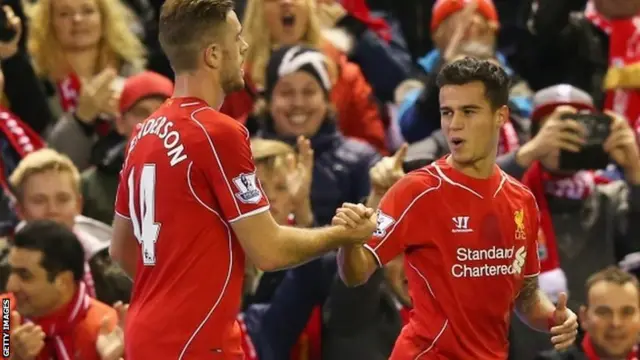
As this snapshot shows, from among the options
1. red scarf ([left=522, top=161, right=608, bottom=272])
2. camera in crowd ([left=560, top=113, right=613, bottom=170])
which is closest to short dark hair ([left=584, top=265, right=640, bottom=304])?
red scarf ([left=522, top=161, right=608, bottom=272])

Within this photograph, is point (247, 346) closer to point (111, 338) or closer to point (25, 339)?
point (111, 338)

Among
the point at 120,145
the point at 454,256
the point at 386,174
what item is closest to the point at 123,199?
the point at 454,256

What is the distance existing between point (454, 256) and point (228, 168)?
89 cm

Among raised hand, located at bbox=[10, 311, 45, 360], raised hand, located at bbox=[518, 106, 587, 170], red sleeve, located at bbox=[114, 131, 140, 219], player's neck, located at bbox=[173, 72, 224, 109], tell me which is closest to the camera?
player's neck, located at bbox=[173, 72, 224, 109]

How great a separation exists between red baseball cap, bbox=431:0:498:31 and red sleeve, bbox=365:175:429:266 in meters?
2.91

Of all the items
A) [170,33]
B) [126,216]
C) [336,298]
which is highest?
[170,33]

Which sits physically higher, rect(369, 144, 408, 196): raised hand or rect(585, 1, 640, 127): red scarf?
rect(369, 144, 408, 196): raised hand

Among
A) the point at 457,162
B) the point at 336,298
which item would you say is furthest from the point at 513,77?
the point at 457,162

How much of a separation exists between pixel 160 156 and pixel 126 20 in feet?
11.7


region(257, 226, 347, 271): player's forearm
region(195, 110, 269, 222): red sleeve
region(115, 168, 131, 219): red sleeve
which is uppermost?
region(195, 110, 269, 222): red sleeve

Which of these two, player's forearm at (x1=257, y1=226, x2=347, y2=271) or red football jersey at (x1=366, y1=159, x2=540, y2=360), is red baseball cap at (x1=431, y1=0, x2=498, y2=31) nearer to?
red football jersey at (x1=366, y1=159, x2=540, y2=360)

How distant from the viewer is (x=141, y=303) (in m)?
4.33

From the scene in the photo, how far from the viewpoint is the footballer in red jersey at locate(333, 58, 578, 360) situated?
4.71m

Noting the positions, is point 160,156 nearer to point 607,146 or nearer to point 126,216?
point 126,216
